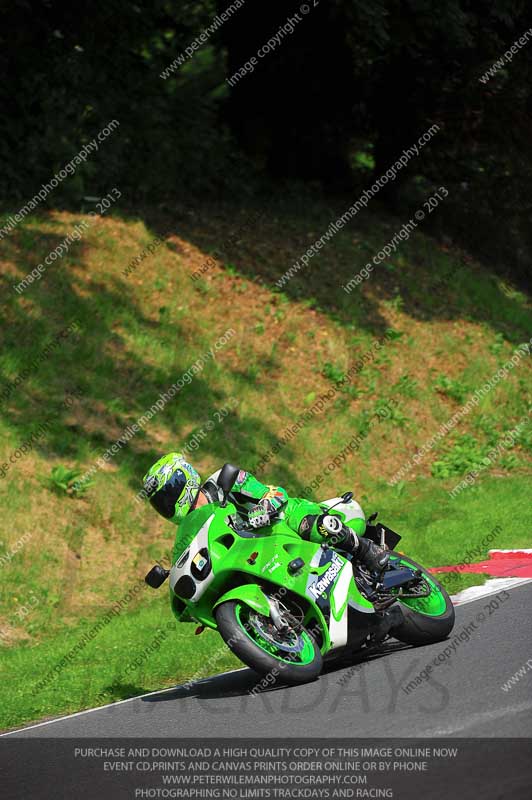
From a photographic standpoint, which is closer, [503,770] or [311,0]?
[503,770]

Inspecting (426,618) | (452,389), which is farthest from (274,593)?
(452,389)

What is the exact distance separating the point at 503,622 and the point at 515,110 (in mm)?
18162

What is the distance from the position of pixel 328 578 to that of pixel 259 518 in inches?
25.7

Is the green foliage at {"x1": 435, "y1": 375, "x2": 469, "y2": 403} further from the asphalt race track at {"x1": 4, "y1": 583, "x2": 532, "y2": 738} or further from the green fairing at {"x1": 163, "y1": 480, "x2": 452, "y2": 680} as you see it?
the green fairing at {"x1": 163, "y1": 480, "x2": 452, "y2": 680}

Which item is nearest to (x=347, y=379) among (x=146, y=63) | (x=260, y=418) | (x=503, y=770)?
(x=260, y=418)

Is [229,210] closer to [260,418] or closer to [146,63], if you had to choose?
[146,63]

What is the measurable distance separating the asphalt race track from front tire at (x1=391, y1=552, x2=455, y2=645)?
0.09 m

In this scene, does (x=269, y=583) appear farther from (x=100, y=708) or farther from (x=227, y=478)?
(x=100, y=708)

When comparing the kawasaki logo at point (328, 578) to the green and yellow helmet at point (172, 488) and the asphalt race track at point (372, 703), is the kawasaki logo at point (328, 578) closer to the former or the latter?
the asphalt race track at point (372, 703)

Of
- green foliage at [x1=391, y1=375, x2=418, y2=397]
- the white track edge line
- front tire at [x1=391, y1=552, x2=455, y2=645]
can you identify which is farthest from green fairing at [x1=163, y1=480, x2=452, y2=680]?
green foliage at [x1=391, y1=375, x2=418, y2=397]

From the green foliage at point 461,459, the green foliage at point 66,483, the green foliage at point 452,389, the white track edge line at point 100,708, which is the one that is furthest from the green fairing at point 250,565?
the green foliage at point 452,389

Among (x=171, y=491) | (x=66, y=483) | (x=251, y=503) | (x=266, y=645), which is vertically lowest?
(x=66, y=483)

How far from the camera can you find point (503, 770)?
5238mm

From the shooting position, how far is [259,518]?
304 inches
